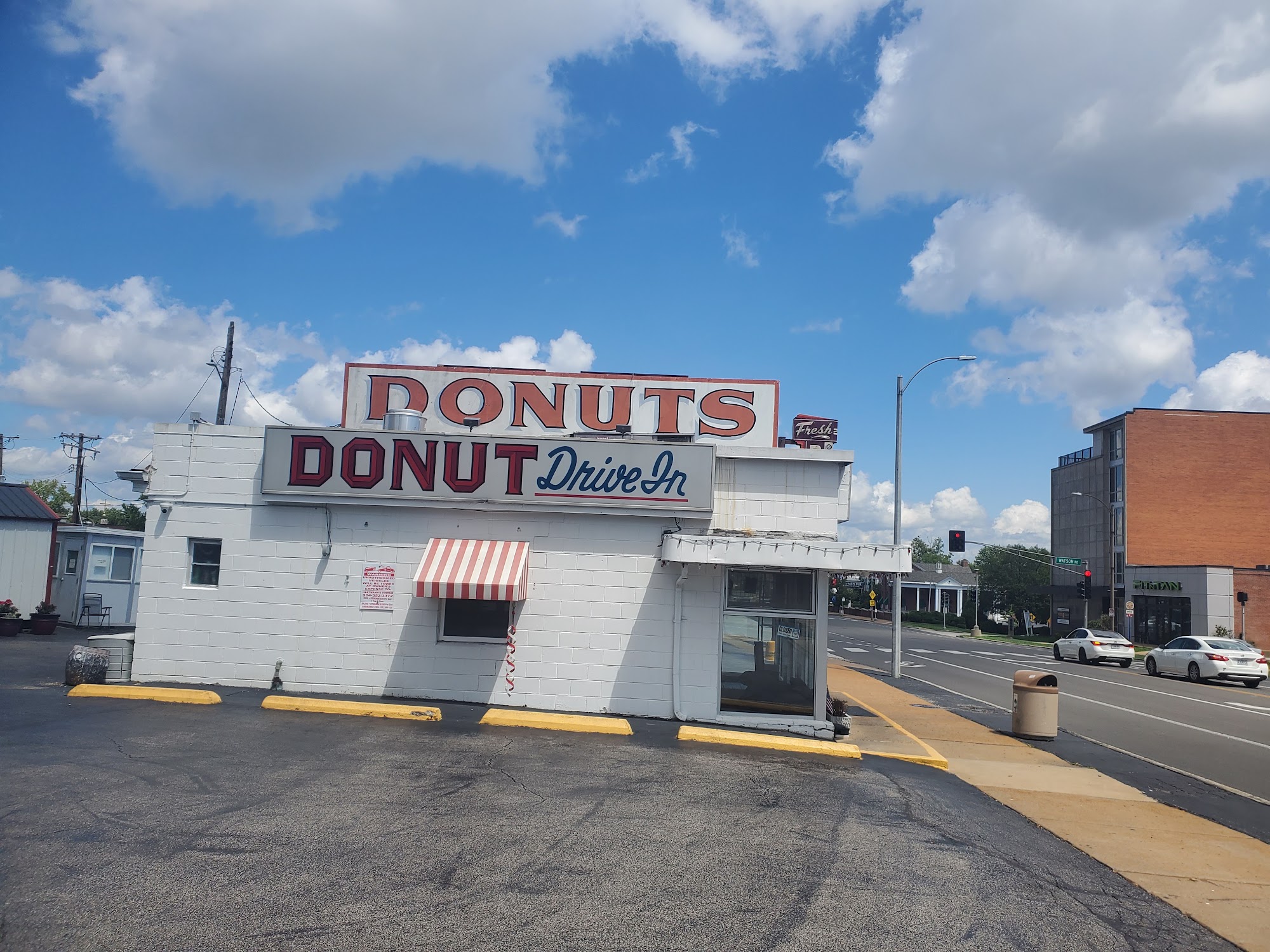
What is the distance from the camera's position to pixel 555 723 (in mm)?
11586

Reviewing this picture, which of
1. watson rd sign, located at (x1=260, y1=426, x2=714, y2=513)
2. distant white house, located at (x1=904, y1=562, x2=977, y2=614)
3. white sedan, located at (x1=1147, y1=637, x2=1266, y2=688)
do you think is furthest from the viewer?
distant white house, located at (x1=904, y1=562, x2=977, y2=614)

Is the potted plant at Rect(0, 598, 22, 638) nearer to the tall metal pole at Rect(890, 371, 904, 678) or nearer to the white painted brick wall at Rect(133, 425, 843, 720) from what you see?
the white painted brick wall at Rect(133, 425, 843, 720)

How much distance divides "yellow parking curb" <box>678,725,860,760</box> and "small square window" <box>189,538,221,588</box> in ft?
25.5

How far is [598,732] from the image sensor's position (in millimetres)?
11539

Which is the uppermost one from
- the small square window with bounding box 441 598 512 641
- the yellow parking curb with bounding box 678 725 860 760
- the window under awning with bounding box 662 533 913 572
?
the window under awning with bounding box 662 533 913 572

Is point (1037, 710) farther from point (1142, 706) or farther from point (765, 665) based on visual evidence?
point (1142, 706)

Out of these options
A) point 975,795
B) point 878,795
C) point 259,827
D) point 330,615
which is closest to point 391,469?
point 330,615

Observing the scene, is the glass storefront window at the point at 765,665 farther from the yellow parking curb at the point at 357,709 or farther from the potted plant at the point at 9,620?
the potted plant at the point at 9,620

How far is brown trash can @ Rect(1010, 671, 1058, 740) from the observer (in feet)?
47.2

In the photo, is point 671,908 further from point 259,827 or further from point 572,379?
point 572,379

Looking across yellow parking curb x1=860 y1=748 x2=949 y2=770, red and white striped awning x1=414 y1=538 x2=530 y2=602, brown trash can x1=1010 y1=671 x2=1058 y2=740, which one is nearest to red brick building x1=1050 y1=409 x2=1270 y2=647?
brown trash can x1=1010 y1=671 x2=1058 y2=740

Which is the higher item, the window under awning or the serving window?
the window under awning

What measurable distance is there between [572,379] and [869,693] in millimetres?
10504

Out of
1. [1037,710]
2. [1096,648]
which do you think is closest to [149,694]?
[1037,710]
